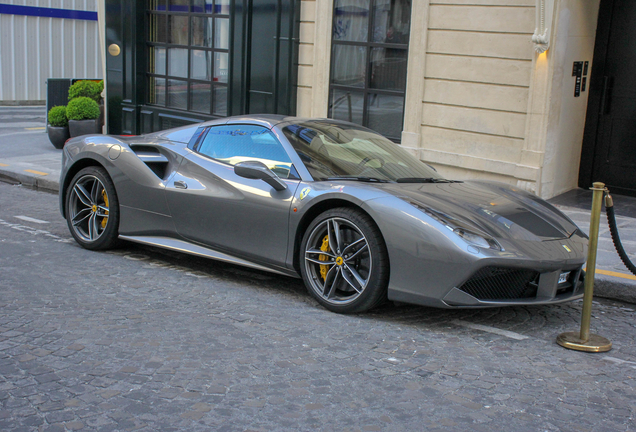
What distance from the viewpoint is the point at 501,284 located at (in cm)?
432

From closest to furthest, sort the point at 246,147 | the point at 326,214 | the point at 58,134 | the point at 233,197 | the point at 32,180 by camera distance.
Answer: the point at 326,214, the point at 233,197, the point at 246,147, the point at 32,180, the point at 58,134

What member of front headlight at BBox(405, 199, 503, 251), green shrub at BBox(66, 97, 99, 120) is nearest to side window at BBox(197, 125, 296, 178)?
front headlight at BBox(405, 199, 503, 251)

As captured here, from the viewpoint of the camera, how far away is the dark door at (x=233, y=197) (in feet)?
16.5

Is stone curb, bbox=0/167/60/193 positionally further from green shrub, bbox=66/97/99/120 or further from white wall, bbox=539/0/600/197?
white wall, bbox=539/0/600/197

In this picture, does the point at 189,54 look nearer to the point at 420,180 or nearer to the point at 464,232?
the point at 420,180

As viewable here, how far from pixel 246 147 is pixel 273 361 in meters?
2.09

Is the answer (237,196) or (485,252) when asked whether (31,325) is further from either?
(485,252)

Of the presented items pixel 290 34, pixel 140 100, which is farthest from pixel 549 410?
pixel 140 100

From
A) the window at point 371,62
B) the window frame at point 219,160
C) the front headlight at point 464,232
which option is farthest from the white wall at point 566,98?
the front headlight at point 464,232

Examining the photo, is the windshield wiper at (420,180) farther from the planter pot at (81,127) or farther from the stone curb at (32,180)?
the planter pot at (81,127)

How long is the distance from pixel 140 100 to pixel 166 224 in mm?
8643

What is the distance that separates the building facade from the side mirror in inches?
196

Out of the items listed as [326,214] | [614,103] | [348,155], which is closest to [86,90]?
[614,103]

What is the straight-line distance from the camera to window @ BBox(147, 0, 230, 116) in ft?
40.8
